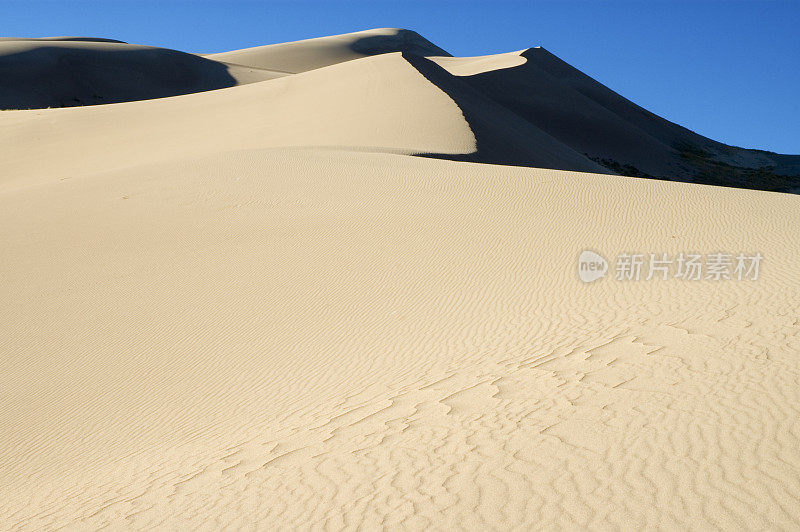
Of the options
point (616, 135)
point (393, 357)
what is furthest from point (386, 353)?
point (616, 135)

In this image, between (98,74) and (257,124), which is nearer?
(257,124)

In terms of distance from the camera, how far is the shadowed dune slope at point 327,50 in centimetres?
7669

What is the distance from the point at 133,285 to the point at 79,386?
274 centimetres

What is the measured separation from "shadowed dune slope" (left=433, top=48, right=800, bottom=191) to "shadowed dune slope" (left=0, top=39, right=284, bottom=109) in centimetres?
2288

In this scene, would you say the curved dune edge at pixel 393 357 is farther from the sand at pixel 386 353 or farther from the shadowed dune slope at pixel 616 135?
the shadowed dune slope at pixel 616 135

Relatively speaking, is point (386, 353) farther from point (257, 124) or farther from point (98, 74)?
point (98, 74)

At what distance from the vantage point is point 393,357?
7.06 meters

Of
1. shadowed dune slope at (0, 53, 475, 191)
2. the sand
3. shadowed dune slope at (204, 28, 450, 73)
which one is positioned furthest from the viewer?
shadowed dune slope at (204, 28, 450, 73)

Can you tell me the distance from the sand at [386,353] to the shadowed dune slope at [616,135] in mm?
26873

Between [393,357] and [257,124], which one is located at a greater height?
[257,124]

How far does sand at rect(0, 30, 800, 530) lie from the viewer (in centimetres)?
400

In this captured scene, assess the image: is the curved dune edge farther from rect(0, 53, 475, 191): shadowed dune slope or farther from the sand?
rect(0, 53, 475, 191): shadowed dune slope

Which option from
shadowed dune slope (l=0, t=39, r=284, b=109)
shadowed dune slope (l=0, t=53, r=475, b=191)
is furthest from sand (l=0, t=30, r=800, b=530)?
shadowed dune slope (l=0, t=39, r=284, b=109)

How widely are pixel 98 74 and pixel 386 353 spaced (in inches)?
2231
